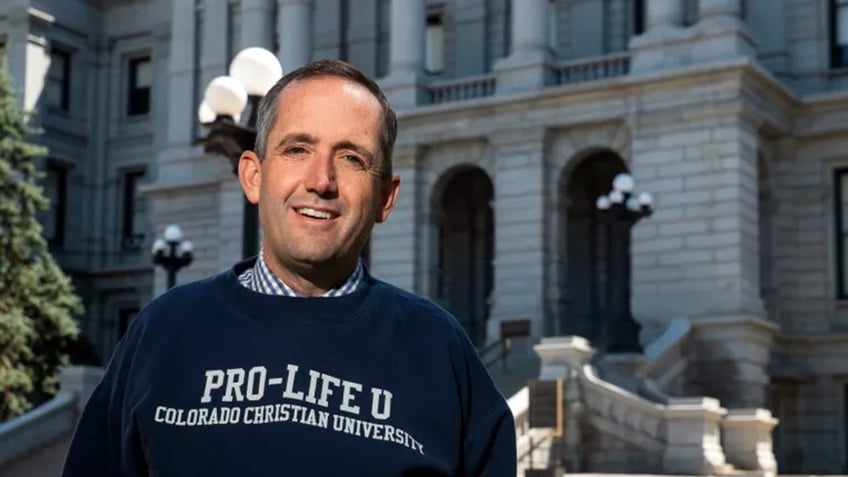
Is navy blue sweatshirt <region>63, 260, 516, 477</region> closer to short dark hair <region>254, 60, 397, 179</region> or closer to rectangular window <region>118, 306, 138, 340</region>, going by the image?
short dark hair <region>254, 60, 397, 179</region>

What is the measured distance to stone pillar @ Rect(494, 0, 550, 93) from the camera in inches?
1258

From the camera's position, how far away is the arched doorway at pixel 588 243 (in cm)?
3403

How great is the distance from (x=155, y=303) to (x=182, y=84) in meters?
38.6

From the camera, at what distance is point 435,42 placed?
3800cm

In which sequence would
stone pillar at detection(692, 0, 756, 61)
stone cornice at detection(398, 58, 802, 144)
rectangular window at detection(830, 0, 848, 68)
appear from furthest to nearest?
1. rectangular window at detection(830, 0, 848, 68)
2. stone pillar at detection(692, 0, 756, 61)
3. stone cornice at detection(398, 58, 802, 144)

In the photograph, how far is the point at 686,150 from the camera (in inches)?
1163

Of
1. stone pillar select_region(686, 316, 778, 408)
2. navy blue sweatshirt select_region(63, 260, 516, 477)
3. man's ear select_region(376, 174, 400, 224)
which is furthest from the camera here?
stone pillar select_region(686, 316, 778, 408)

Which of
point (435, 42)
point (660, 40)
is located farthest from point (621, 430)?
point (435, 42)

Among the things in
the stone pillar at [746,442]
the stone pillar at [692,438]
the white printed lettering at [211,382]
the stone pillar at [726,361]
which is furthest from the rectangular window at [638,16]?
the white printed lettering at [211,382]

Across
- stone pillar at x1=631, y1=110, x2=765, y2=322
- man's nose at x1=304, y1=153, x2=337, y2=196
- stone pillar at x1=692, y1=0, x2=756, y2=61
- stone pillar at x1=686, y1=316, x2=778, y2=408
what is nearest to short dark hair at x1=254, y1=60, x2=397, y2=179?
man's nose at x1=304, y1=153, x2=337, y2=196

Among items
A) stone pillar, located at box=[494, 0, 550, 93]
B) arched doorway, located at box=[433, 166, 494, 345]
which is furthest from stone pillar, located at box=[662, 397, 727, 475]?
arched doorway, located at box=[433, 166, 494, 345]

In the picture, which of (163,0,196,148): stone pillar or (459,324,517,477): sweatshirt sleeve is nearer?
(459,324,517,477): sweatshirt sleeve

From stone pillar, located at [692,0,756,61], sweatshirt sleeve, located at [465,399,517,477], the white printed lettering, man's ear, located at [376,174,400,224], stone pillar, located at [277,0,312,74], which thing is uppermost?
stone pillar, located at [277,0,312,74]

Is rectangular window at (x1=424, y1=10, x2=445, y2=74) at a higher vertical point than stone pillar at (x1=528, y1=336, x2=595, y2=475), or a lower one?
higher
